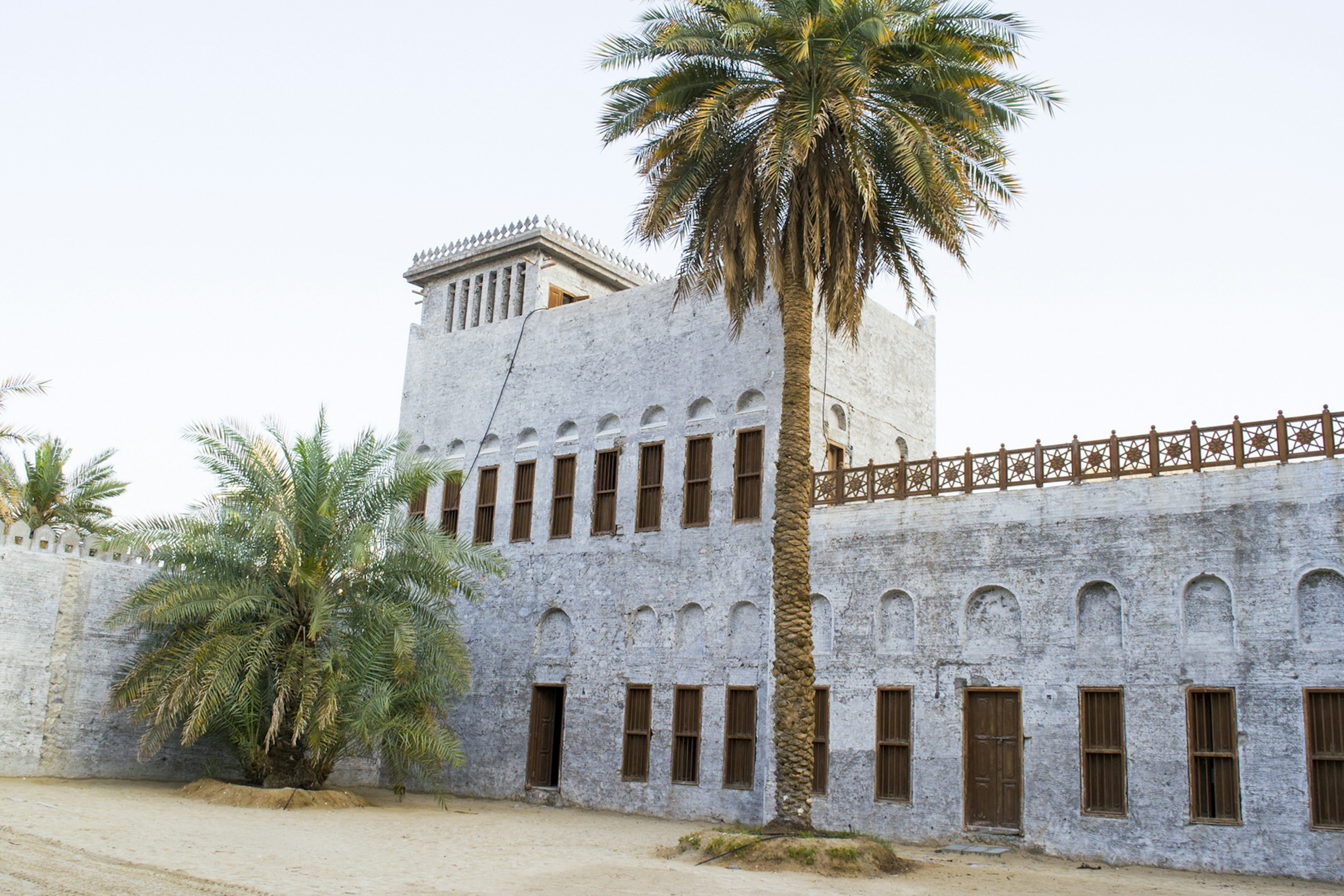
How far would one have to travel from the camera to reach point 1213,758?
568 inches

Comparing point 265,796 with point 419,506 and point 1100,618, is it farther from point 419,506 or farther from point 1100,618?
point 1100,618

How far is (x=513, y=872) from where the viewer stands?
39.1 feet

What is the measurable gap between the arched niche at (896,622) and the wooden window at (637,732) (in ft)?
15.2

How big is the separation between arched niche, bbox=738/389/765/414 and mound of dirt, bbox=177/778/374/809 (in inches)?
364

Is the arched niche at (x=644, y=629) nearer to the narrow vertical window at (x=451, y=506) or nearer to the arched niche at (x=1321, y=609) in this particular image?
the narrow vertical window at (x=451, y=506)

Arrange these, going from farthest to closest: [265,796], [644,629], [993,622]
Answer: [644,629], [265,796], [993,622]

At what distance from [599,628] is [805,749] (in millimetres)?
7853

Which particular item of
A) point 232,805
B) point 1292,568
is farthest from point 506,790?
point 1292,568

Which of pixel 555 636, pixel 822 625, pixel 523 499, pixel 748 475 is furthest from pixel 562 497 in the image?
pixel 822 625

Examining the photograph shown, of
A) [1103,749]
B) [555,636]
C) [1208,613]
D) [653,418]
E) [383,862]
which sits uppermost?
[653,418]

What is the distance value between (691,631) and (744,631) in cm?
117

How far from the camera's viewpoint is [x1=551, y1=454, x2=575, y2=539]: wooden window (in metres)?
22.5

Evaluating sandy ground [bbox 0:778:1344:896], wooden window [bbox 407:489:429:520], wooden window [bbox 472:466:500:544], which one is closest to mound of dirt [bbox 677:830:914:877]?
sandy ground [bbox 0:778:1344:896]

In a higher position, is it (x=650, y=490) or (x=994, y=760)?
(x=650, y=490)
